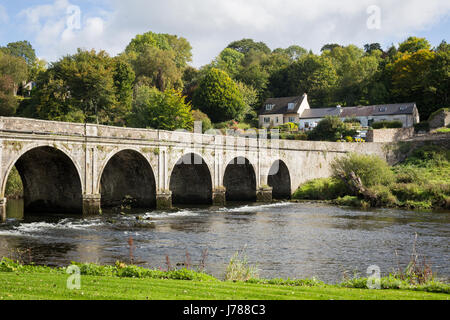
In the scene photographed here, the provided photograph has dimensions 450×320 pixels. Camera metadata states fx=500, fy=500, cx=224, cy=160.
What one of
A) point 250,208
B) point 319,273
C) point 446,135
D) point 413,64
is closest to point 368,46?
point 413,64

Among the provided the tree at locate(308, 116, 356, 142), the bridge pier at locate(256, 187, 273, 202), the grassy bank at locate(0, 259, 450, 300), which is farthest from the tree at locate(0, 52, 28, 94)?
the grassy bank at locate(0, 259, 450, 300)

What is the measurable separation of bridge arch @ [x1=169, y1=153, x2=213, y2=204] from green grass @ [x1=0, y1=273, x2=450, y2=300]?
3429 centimetres

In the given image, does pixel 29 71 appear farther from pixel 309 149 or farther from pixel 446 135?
pixel 446 135

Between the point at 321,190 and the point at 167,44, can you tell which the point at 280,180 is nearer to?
the point at 321,190

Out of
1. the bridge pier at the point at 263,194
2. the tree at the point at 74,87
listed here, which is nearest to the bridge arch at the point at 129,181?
the bridge pier at the point at 263,194

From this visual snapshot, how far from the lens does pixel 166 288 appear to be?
1267 cm

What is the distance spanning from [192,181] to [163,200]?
8.93m

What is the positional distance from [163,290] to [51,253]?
1246 cm

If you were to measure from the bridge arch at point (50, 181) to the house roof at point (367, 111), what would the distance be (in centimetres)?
6265

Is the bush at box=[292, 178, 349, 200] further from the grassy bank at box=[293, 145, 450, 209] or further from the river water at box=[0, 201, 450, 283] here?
the river water at box=[0, 201, 450, 283]

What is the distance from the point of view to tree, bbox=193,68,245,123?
300 ft

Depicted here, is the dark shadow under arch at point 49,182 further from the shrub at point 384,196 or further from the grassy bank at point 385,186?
the shrub at point 384,196

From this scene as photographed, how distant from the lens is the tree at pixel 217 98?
91.4 meters
